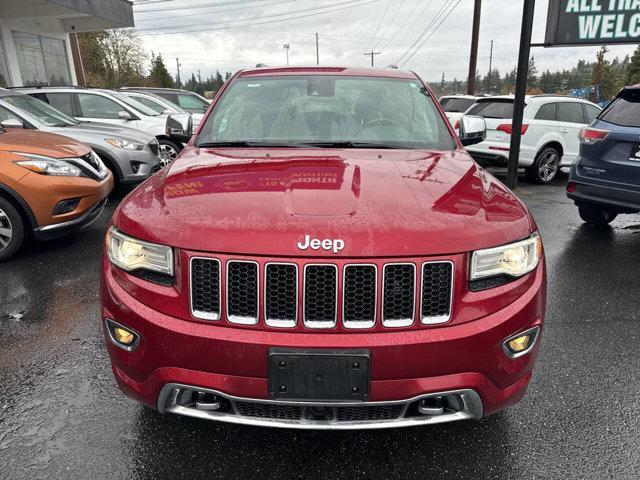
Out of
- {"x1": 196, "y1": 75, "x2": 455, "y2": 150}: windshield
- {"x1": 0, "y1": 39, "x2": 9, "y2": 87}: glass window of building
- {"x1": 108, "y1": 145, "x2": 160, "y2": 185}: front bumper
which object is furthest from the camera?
{"x1": 0, "y1": 39, "x2": 9, "y2": 87}: glass window of building

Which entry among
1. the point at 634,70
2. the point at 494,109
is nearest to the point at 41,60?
the point at 494,109

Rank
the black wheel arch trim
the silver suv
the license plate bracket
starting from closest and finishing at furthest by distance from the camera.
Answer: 1. the license plate bracket
2. the black wheel arch trim
3. the silver suv

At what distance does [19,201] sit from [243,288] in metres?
3.77

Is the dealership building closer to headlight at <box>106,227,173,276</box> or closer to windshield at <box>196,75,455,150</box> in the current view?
windshield at <box>196,75,455,150</box>

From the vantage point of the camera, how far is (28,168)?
14.9ft

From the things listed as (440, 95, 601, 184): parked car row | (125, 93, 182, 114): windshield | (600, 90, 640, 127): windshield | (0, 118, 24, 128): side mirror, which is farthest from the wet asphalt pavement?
(125, 93, 182, 114): windshield

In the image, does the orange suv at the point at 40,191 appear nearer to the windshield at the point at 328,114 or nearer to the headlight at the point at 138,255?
the windshield at the point at 328,114

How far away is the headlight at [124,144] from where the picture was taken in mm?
6867

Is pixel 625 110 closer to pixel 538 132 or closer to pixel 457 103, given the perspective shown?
pixel 538 132

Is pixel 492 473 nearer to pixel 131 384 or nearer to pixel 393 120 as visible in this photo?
pixel 131 384

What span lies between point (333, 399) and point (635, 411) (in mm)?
1799

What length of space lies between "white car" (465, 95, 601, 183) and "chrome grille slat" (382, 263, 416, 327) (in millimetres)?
7930

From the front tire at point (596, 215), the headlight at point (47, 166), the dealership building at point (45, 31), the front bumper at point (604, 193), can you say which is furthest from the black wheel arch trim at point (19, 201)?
the dealership building at point (45, 31)

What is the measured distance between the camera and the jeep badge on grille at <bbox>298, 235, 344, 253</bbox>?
5.65 feet
